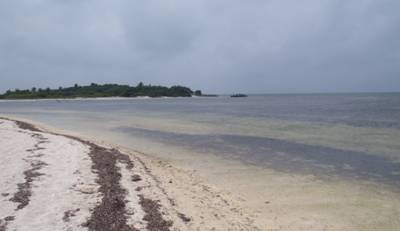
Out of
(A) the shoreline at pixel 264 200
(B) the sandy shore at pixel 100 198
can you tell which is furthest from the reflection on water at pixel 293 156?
(B) the sandy shore at pixel 100 198

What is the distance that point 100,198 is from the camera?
9281 millimetres

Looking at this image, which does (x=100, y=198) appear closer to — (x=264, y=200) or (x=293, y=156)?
(x=264, y=200)

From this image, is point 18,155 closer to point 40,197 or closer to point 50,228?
point 40,197

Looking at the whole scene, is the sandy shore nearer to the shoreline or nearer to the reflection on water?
the shoreline

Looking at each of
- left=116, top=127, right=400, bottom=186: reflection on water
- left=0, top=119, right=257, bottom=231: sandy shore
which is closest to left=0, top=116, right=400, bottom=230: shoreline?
left=0, top=119, right=257, bottom=231: sandy shore

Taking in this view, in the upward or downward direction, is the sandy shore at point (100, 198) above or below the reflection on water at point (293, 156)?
above

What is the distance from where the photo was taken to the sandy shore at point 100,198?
7812 mm

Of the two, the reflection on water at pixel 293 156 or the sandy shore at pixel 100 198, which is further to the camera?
the reflection on water at pixel 293 156

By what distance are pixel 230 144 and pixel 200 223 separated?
14053 millimetres

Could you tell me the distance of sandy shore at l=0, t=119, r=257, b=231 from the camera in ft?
25.6

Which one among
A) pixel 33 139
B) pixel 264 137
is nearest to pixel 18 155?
pixel 33 139

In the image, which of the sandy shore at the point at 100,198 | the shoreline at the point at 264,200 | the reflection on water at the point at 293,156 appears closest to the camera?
the sandy shore at the point at 100,198

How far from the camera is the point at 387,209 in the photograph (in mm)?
9992

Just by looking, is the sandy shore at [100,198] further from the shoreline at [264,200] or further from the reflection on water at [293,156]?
the reflection on water at [293,156]
